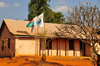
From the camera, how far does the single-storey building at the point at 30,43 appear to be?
54.5 feet

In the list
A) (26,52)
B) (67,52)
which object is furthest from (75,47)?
(26,52)

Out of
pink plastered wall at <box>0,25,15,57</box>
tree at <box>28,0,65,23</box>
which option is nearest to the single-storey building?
pink plastered wall at <box>0,25,15,57</box>

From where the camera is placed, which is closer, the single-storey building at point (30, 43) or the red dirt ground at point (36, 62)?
the red dirt ground at point (36, 62)

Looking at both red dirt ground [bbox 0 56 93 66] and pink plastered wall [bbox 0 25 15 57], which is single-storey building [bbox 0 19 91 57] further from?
red dirt ground [bbox 0 56 93 66]

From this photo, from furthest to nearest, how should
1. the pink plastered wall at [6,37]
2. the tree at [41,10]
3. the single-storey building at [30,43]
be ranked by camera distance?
1. the tree at [41,10]
2. the pink plastered wall at [6,37]
3. the single-storey building at [30,43]

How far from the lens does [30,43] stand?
1727 cm

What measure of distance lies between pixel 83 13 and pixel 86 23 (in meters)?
0.86

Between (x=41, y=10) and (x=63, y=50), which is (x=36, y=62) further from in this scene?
(x=41, y=10)

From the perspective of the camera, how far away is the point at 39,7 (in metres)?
38.4

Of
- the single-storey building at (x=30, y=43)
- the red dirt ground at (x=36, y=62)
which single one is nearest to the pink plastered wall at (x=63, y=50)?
the single-storey building at (x=30, y=43)

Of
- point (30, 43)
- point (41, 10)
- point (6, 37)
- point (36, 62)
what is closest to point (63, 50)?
point (30, 43)

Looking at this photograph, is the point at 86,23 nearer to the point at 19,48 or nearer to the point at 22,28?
the point at 19,48

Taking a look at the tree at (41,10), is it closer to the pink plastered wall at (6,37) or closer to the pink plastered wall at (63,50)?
the pink plastered wall at (6,37)

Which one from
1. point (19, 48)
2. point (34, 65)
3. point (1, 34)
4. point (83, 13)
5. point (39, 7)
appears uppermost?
point (39, 7)
